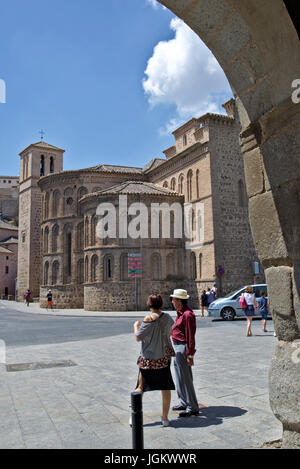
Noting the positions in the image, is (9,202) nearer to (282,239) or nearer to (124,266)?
(124,266)

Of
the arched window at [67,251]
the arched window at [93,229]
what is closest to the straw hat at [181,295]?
the arched window at [93,229]

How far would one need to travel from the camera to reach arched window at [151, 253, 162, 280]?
29406mm

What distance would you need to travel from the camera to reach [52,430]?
13.6 ft

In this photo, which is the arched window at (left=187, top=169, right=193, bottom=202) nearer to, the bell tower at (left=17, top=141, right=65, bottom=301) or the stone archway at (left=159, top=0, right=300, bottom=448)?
the bell tower at (left=17, top=141, right=65, bottom=301)

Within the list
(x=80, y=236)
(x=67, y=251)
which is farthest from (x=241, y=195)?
(x=67, y=251)

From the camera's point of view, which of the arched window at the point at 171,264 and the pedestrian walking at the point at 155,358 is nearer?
the pedestrian walking at the point at 155,358

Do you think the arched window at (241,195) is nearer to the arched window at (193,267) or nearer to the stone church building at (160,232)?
the stone church building at (160,232)

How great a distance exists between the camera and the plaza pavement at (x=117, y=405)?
12.6ft

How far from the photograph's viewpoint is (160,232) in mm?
30078

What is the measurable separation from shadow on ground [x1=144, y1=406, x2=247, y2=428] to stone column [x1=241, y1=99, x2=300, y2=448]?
60.8 inches

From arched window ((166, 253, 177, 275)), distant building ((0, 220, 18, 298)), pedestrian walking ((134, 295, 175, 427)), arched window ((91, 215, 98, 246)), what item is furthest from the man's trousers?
distant building ((0, 220, 18, 298))

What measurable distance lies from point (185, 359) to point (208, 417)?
0.70 metres
